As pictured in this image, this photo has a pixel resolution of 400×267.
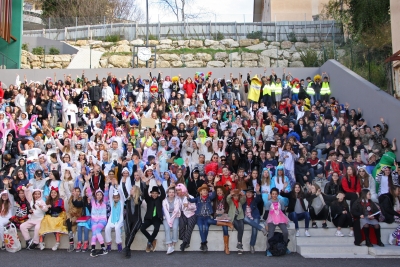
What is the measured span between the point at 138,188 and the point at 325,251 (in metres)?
4.30

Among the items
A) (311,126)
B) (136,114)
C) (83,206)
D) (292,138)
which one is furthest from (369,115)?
(83,206)

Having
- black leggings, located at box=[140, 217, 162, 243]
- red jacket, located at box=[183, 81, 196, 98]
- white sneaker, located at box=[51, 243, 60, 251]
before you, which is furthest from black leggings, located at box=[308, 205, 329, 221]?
red jacket, located at box=[183, 81, 196, 98]

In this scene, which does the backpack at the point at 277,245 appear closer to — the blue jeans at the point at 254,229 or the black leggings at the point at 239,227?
the blue jeans at the point at 254,229

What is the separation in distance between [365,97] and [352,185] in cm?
607

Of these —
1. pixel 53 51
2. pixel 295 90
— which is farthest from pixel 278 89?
pixel 53 51

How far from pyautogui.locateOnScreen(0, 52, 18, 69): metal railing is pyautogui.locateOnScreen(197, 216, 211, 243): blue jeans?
708 inches

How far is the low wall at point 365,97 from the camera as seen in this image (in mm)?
14492

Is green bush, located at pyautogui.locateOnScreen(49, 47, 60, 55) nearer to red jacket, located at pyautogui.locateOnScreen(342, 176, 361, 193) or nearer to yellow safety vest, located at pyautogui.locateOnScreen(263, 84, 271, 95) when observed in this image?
yellow safety vest, located at pyautogui.locateOnScreen(263, 84, 271, 95)

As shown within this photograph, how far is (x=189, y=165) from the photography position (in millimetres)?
13367

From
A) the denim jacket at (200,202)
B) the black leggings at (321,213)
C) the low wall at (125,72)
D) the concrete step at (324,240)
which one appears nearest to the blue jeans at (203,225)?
the denim jacket at (200,202)

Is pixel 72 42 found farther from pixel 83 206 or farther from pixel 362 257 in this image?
pixel 362 257

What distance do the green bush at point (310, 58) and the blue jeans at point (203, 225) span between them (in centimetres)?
1645

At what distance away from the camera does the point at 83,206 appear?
11.0 metres

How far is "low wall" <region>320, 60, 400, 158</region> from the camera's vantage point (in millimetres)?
14492
